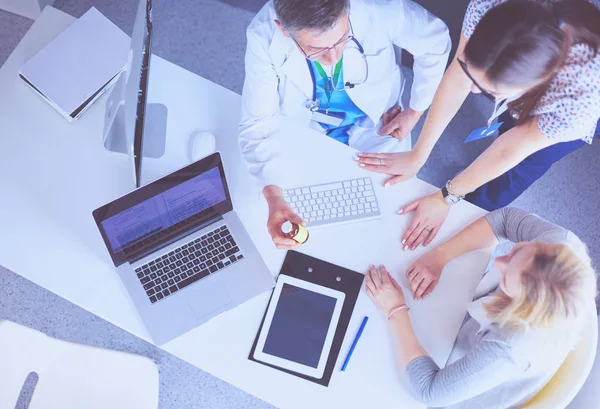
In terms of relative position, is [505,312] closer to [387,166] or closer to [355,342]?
[355,342]

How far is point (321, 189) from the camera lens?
5.27ft

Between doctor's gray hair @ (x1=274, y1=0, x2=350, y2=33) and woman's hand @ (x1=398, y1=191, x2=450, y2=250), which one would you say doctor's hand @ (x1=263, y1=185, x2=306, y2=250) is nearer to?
woman's hand @ (x1=398, y1=191, x2=450, y2=250)

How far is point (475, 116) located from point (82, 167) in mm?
1650

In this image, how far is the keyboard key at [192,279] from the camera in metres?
1.50

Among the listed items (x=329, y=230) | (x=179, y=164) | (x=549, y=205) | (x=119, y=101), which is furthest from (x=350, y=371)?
(x=549, y=205)

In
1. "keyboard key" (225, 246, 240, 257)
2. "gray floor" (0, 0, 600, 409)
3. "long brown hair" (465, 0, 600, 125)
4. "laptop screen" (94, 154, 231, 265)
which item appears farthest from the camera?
"gray floor" (0, 0, 600, 409)

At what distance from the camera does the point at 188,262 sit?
1.51 metres

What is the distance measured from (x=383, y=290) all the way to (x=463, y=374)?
275 millimetres

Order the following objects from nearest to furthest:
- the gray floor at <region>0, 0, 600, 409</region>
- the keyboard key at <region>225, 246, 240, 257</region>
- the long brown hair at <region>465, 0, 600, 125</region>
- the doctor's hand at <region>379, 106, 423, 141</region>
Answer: the long brown hair at <region>465, 0, 600, 125</region>
the keyboard key at <region>225, 246, 240, 257</region>
the doctor's hand at <region>379, 106, 423, 141</region>
the gray floor at <region>0, 0, 600, 409</region>

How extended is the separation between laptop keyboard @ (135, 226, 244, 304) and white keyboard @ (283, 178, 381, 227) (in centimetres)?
21

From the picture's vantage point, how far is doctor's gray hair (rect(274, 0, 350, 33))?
1.37m

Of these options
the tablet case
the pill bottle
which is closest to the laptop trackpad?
the tablet case

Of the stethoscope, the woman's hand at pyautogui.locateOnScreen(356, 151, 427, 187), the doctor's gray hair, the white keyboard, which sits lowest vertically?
the white keyboard

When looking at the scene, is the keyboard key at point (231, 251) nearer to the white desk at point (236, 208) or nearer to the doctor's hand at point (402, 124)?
the white desk at point (236, 208)
